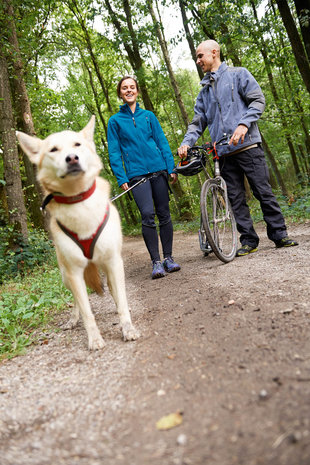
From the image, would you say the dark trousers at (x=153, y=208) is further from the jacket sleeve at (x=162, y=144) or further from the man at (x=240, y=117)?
the man at (x=240, y=117)

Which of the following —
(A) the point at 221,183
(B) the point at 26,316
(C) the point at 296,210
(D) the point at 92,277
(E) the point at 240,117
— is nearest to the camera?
(D) the point at 92,277

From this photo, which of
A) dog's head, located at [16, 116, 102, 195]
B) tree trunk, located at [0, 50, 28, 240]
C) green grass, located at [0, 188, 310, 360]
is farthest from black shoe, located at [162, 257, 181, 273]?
tree trunk, located at [0, 50, 28, 240]

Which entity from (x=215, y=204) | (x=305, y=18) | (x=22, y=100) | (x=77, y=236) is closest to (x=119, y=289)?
(x=77, y=236)

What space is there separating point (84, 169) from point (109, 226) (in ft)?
1.62

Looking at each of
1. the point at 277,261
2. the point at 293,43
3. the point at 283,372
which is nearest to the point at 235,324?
the point at 283,372

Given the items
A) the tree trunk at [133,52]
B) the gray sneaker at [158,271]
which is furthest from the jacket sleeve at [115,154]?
the tree trunk at [133,52]

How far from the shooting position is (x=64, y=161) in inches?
96.1

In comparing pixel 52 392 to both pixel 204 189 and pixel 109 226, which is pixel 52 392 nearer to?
pixel 109 226

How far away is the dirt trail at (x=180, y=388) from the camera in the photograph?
1.31 meters

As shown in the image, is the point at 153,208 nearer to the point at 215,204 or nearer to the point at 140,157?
the point at 140,157

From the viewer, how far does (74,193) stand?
2.59 m

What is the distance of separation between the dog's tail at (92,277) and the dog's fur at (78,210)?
3.8 inches

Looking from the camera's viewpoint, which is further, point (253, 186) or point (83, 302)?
point (253, 186)

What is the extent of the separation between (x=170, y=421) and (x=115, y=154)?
3886 millimetres
